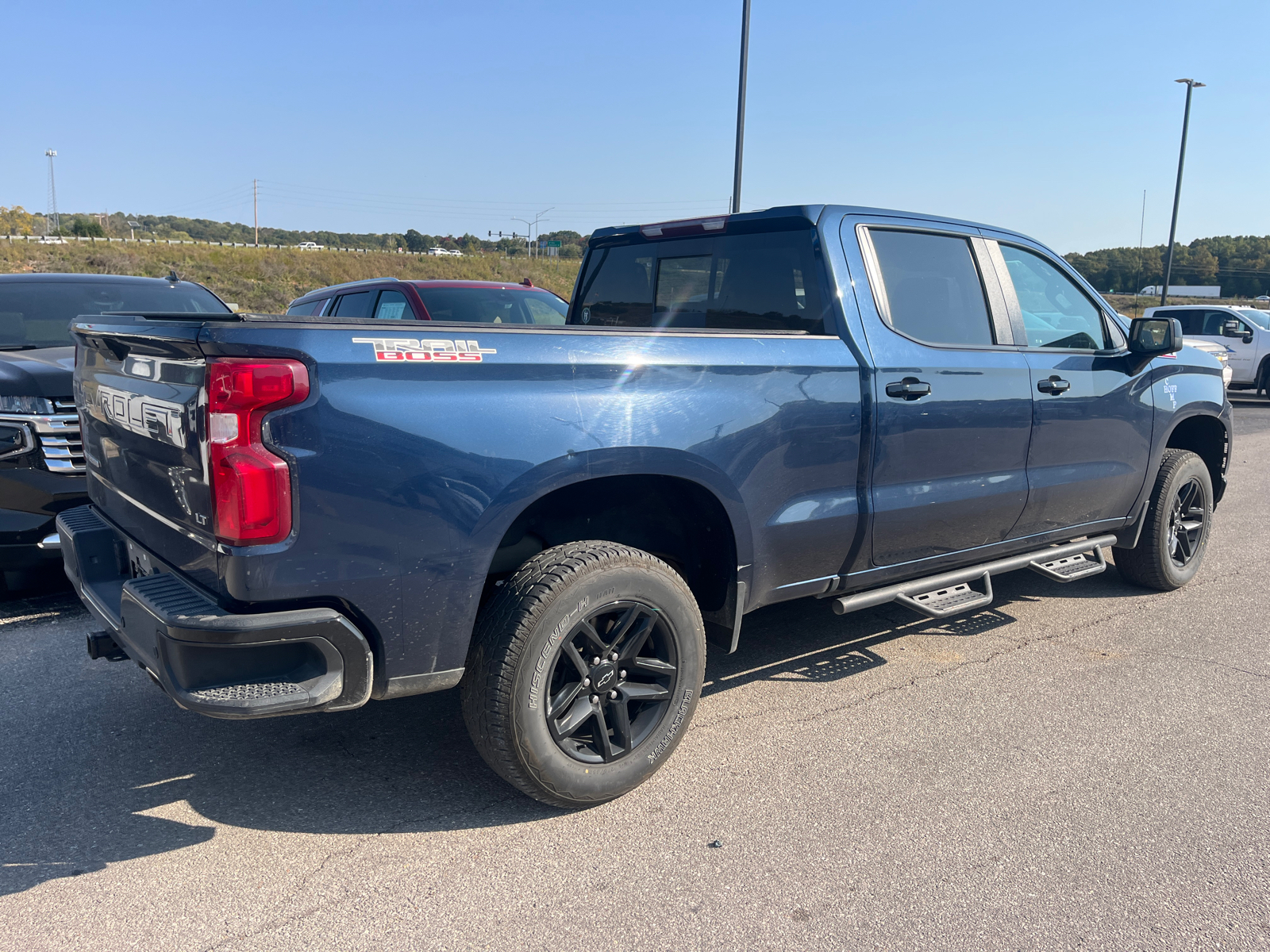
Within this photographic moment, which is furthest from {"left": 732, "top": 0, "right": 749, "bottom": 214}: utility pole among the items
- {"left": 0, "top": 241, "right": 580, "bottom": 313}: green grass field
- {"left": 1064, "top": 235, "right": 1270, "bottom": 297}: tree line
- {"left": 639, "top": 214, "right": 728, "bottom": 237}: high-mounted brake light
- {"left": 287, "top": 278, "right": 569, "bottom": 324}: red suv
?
{"left": 1064, "top": 235, "right": 1270, "bottom": 297}: tree line

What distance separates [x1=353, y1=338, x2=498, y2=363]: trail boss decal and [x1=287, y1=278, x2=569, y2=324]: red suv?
546cm

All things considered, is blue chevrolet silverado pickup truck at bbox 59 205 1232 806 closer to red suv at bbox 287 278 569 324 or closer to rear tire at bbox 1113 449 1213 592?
rear tire at bbox 1113 449 1213 592

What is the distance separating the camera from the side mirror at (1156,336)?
15.3 feet

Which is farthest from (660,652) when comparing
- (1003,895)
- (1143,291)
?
(1143,291)

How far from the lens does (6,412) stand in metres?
4.41

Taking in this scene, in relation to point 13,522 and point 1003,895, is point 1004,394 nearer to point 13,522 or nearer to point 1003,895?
point 1003,895

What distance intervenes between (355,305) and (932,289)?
21.2 feet

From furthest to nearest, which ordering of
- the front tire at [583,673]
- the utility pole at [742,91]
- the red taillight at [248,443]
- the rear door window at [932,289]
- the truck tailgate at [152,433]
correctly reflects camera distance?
the utility pole at [742,91]
the rear door window at [932,289]
the front tire at [583,673]
the truck tailgate at [152,433]
the red taillight at [248,443]

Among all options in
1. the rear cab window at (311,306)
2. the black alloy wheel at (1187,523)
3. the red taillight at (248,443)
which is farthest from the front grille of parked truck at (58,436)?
the black alloy wheel at (1187,523)

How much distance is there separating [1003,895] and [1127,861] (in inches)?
18.1

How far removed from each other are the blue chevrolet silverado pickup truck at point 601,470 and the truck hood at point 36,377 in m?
1.26

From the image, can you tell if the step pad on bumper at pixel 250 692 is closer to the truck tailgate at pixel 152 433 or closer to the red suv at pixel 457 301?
the truck tailgate at pixel 152 433

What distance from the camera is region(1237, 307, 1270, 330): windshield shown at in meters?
17.8

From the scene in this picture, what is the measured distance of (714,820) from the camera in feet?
9.62
